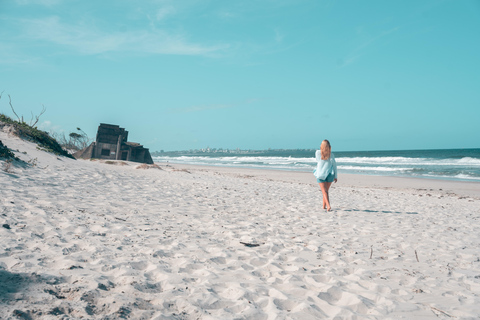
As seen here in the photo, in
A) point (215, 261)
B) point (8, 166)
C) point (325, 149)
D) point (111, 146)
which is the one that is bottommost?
point (215, 261)

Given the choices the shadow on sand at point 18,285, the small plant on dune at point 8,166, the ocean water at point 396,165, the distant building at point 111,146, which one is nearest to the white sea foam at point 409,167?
the ocean water at point 396,165

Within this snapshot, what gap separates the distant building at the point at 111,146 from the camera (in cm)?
2214

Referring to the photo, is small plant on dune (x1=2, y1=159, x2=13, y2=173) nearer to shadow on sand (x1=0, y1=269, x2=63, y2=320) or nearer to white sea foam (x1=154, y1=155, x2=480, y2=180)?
shadow on sand (x1=0, y1=269, x2=63, y2=320)

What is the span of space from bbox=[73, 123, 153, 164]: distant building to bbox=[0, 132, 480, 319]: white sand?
15948 mm

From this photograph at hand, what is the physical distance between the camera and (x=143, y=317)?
7.56 ft

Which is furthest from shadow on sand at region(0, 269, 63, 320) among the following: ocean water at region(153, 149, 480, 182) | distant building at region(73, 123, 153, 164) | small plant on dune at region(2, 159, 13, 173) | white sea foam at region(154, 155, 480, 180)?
white sea foam at region(154, 155, 480, 180)

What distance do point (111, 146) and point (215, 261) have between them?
21.0m

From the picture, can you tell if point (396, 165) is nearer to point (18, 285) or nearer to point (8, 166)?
point (8, 166)

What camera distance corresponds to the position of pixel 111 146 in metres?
22.5

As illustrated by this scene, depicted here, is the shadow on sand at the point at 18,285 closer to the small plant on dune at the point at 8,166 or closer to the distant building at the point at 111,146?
the small plant on dune at the point at 8,166

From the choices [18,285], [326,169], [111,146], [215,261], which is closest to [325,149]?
[326,169]

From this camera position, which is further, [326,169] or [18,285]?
[326,169]

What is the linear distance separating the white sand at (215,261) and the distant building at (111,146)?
52.3ft

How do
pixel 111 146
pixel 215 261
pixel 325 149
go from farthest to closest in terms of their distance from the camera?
pixel 111 146
pixel 325 149
pixel 215 261
